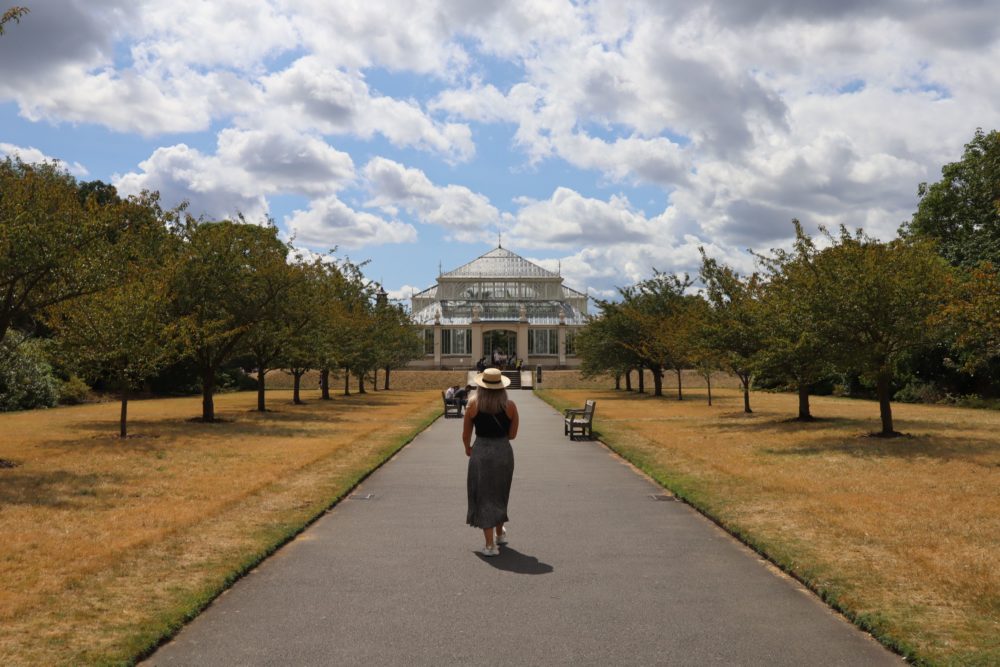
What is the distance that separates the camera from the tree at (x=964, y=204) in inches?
1547

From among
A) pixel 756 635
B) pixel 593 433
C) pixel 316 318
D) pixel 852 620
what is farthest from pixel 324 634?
pixel 316 318

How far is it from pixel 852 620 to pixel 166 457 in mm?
13774

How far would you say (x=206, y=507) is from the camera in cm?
1069

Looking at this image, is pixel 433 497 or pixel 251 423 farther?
pixel 251 423

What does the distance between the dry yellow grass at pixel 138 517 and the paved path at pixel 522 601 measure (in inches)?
18.5

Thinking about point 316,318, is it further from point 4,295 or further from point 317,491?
point 317,491

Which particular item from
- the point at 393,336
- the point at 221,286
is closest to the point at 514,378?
the point at 393,336

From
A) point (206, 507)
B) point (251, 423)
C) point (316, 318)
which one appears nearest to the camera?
point (206, 507)

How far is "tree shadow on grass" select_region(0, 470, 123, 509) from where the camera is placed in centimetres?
1137

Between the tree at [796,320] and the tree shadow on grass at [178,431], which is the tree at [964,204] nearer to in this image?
the tree at [796,320]

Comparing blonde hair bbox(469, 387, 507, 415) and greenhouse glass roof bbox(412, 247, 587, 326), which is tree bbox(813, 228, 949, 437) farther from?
greenhouse glass roof bbox(412, 247, 587, 326)

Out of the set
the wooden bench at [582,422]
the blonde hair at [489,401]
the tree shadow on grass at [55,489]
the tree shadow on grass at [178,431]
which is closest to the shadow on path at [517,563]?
the blonde hair at [489,401]

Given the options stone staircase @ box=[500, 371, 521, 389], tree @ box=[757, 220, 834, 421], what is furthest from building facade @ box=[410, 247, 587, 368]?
tree @ box=[757, 220, 834, 421]

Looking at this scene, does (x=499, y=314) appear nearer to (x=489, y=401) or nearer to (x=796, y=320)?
(x=796, y=320)
